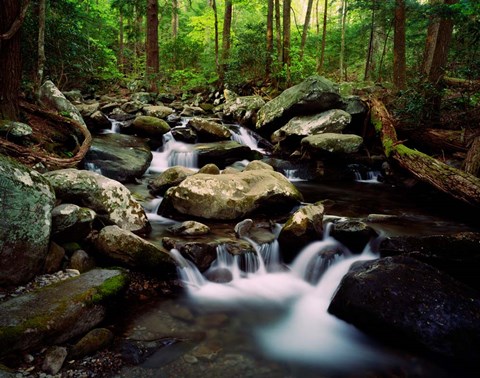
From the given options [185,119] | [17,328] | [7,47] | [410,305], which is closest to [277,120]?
[185,119]

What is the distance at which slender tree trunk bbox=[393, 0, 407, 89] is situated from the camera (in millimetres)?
11565

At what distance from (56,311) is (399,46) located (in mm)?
12763

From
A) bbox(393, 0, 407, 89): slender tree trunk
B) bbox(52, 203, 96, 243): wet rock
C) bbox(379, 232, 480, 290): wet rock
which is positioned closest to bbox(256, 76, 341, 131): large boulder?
→ bbox(393, 0, 407, 89): slender tree trunk

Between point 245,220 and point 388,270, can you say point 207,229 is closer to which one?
point 245,220

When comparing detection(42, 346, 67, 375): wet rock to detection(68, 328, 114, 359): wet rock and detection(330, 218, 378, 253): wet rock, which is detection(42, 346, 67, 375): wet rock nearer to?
detection(68, 328, 114, 359): wet rock

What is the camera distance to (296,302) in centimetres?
472

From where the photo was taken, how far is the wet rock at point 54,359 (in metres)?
2.80

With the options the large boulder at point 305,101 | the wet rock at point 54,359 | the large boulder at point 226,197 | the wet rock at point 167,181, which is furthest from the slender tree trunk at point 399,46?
the wet rock at point 54,359

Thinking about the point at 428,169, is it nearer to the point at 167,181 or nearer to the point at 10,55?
the point at 167,181

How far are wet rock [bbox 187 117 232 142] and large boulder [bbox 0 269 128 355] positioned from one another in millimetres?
8037

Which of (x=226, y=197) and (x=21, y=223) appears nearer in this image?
(x=21, y=223)

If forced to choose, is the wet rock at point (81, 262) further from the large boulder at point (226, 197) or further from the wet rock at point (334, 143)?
the wet rock at point (334, 143)

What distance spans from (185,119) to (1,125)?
26.3 ft

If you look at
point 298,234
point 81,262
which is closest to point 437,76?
point 298,234
